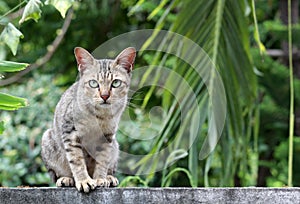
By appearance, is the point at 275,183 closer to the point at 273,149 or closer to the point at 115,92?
the point at 273,149

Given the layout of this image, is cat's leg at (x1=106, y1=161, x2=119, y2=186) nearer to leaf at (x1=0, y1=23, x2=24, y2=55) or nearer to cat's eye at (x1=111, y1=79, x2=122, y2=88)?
cat's eye at (x1=111, y1=79, x2=122, y2=88)

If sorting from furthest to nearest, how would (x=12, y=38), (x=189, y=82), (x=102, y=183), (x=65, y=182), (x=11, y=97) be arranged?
(x=189, y=82)
(x=65, y=182)
(x=102, y=183)
(x=12, y=38)
(x=11, y=97)

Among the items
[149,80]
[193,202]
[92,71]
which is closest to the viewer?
[193,202]

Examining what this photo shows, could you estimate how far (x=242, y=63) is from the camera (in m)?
2.66

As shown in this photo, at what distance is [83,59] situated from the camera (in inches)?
72.2

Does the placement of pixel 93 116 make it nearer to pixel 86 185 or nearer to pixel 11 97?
pixel 86 185

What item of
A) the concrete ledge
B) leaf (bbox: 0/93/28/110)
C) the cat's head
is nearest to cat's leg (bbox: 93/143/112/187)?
the cat's head

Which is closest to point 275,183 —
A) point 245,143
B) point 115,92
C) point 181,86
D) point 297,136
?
point 297,136

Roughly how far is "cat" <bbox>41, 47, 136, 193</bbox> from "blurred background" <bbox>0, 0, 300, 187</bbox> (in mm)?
256

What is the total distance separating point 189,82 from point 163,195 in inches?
41.6

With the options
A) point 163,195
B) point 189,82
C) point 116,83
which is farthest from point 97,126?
point 189,82

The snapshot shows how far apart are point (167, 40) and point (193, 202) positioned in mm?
1261

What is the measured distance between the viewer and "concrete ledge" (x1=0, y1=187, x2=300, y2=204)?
1.57 metres

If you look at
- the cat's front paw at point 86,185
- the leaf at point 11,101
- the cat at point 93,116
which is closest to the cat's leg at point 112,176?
the cat at point 93,116
